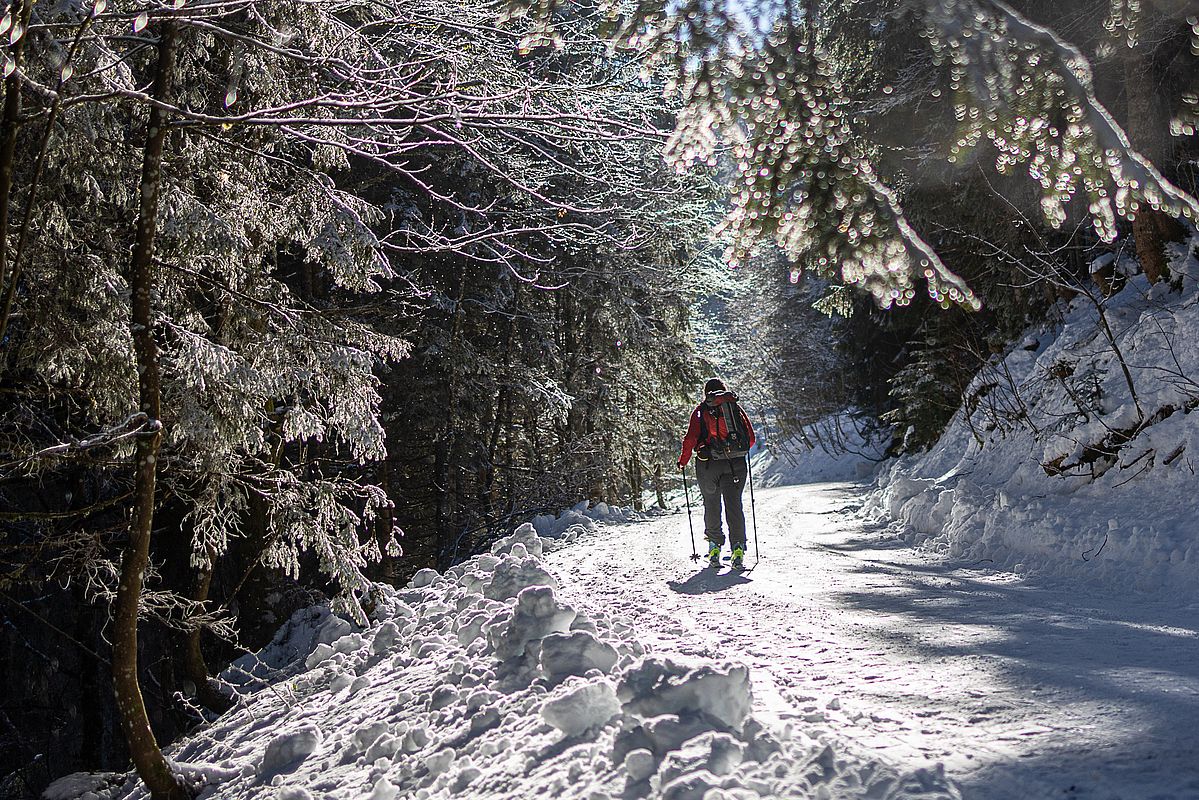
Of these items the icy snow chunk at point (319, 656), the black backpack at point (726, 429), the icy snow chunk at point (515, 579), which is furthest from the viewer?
the black backpack at point (726, 429)

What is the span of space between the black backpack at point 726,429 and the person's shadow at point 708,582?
1.53 metres

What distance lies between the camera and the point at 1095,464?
30.7 feet

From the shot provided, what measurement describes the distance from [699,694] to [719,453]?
6500mm

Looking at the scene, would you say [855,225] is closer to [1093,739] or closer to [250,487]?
[1093,739]

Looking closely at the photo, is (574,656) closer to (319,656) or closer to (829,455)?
(319,656)

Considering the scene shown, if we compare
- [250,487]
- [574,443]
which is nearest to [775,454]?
[574,443]

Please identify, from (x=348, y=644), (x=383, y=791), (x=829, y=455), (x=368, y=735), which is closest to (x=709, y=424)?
(x=348, y=644)

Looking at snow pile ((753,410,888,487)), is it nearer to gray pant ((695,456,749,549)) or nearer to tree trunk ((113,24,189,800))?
gray pant ((695,456,749,549))

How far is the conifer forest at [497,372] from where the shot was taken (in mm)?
3848

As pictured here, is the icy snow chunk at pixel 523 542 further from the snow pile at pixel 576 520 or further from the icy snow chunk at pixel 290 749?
the icy snow chunk at pixel 290 749

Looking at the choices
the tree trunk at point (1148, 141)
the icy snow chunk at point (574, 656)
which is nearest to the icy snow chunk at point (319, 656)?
the icy snow chunk at point (574, 656)

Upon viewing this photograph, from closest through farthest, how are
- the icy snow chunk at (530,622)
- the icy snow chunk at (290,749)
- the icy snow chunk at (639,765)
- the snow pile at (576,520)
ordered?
the icy snow chunk at (639,765) → the icy snow chunk at (530,622) → the icy snow chunk at (290,749) → the snow pile at (576,520)

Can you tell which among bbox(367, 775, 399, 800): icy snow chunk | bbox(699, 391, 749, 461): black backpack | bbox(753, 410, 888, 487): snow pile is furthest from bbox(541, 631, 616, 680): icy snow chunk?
bbox(753, 410, 888, 487): snow pile

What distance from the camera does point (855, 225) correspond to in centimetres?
445
